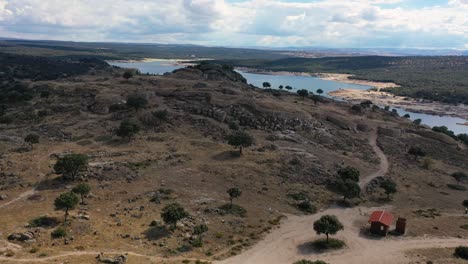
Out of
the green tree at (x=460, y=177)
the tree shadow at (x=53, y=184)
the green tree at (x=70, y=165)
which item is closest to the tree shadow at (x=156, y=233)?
the tree shadow at (x=53, y=184)

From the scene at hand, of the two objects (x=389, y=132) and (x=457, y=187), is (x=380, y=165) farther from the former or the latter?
(x=389, y=132)

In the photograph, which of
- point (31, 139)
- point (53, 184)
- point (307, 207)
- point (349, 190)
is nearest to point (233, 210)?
point (307, 207)

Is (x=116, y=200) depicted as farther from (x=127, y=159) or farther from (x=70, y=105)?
(x=70, y=105)

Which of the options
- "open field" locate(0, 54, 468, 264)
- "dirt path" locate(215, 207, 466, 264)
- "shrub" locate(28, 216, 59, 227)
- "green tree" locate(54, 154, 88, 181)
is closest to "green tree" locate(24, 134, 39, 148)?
"open field" locate(0, 54, 468, 264)

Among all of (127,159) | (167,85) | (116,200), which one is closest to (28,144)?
(127,159)

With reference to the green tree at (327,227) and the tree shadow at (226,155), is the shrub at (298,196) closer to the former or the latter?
the green tree at (327,227)

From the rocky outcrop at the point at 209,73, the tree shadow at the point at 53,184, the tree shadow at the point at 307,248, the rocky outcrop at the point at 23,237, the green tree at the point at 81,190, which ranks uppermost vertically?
the rocky outcrop at the point at 209,73

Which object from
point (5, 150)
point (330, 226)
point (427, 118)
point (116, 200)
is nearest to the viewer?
point (330, 226)
